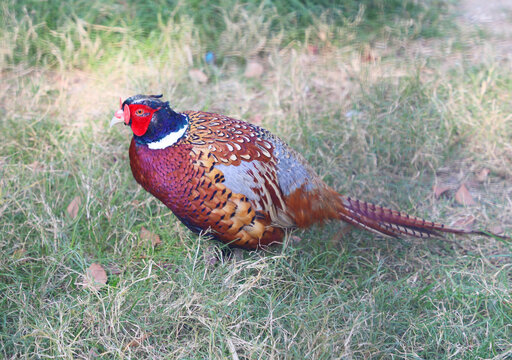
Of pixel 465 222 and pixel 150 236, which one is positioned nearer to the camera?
pixel 150 236

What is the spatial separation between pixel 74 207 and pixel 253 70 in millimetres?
1794

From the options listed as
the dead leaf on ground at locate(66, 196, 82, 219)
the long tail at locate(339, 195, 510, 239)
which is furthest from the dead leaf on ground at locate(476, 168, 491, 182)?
the dead leaf on ground at locate(66, 196, 82, 219)

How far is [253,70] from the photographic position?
411 cm

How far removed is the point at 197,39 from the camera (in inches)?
162

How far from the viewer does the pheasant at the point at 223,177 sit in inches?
93.1

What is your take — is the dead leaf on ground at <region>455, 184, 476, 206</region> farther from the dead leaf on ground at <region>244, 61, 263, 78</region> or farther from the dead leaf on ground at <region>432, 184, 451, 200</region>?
the dead leaf on ground at <region>244, 61, 263, 78</region>

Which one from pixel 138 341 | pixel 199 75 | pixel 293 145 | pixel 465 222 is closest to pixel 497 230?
pixel 465 222

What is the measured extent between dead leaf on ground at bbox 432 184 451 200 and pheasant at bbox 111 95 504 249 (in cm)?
57

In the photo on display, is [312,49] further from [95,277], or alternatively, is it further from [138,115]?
[95,277]

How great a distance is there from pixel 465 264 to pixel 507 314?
14.8 inches

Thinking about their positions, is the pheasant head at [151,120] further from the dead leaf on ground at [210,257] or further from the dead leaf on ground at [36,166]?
the dead leaf on ground at [36,166]

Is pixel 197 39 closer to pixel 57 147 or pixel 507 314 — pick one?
pixel 57 147

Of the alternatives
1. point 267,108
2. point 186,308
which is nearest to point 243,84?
point 267,108

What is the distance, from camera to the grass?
2262 millimetres
